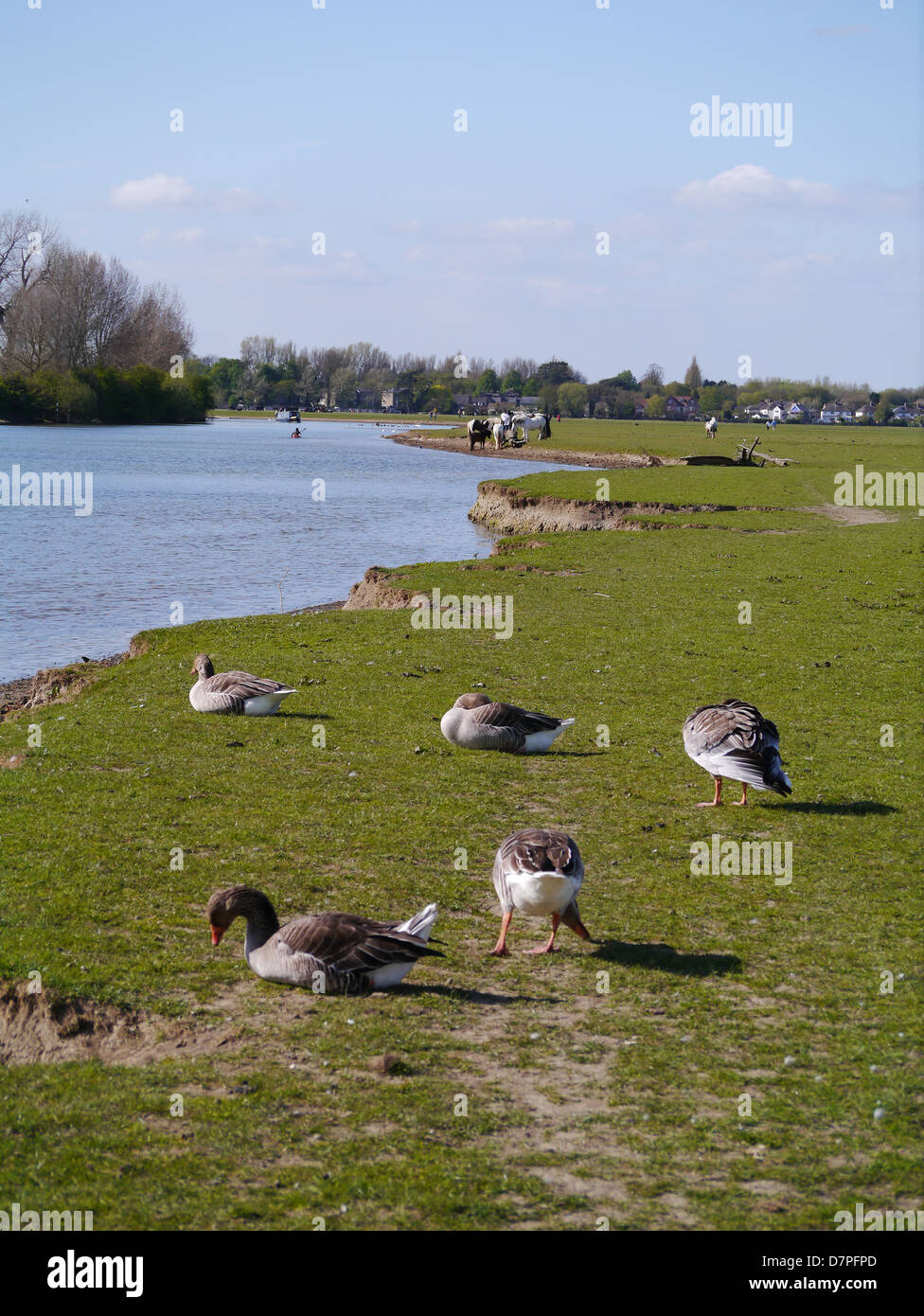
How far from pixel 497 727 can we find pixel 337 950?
6.63 metres

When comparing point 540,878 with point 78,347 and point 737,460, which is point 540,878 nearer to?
point 737,460

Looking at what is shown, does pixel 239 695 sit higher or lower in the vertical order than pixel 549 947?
higher

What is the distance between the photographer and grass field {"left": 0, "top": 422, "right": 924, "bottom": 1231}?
6.30 metres

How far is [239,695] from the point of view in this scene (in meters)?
16.6

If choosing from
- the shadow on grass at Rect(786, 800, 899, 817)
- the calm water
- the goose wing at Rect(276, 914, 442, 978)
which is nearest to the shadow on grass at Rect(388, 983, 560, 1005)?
the goose wing at Rect(276, 914, 442, 978)

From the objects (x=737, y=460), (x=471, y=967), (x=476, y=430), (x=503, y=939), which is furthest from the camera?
(x=476, y=430)

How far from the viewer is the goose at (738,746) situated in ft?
38.6

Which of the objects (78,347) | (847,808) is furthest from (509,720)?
(78,347)

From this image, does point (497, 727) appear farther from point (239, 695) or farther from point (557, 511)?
point (557, 511)

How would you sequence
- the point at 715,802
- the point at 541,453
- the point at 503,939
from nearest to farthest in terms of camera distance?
1. the point at 503,939
2. the point at 715,802
3. the point at 541,453

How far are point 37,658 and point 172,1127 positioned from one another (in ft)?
72.0

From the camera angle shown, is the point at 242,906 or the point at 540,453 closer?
the point at 242,906

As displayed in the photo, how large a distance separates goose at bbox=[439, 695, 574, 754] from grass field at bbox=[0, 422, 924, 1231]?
271 millimetres

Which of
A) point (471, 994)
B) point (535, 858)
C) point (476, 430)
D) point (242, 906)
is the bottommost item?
point (471, 994)
